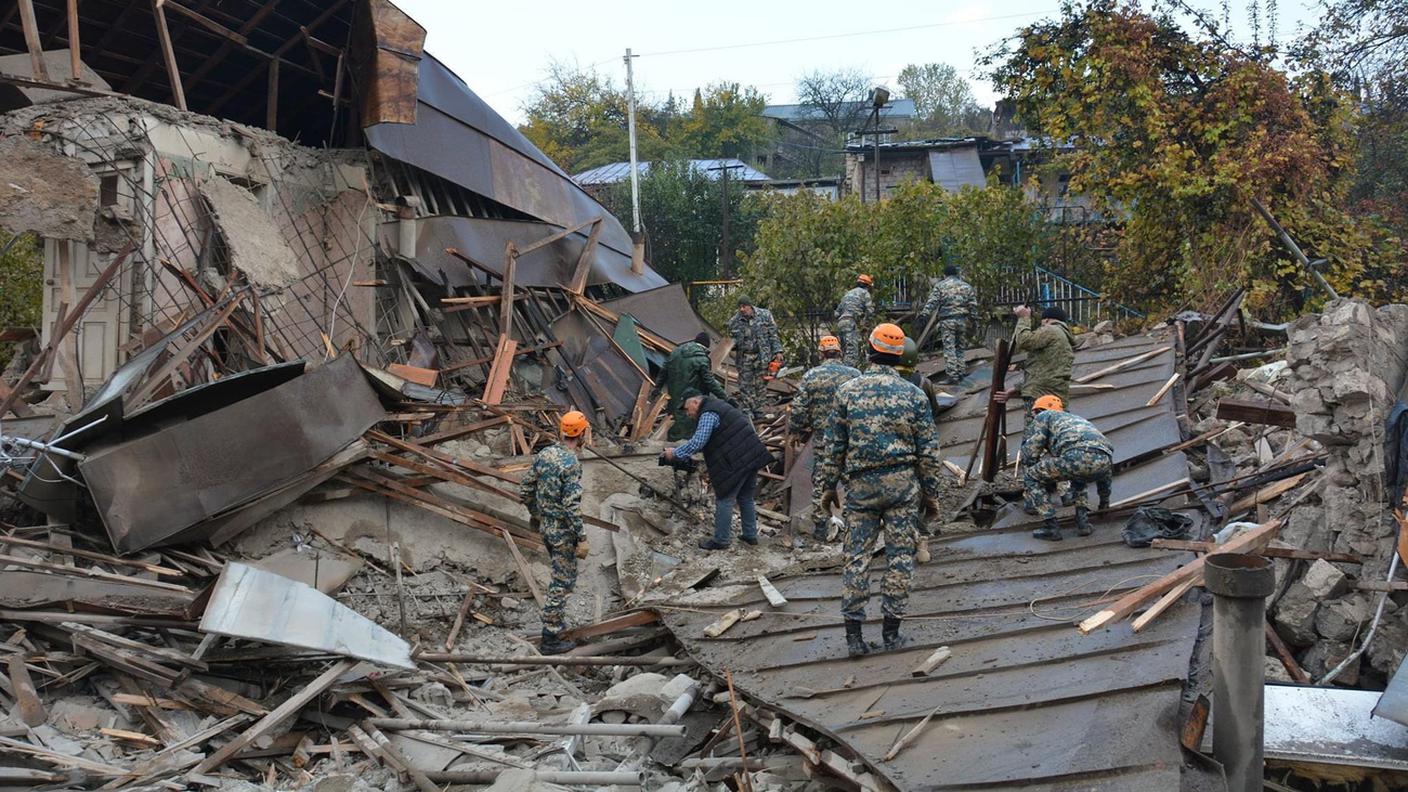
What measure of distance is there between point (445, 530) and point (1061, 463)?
202 inches

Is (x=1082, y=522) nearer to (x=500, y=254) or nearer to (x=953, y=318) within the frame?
(x=953, y=318)

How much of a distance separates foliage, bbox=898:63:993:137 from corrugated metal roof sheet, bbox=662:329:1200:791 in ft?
169

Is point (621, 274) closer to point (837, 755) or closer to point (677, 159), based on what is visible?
point (837, 755)

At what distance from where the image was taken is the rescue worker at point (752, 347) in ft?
46.4

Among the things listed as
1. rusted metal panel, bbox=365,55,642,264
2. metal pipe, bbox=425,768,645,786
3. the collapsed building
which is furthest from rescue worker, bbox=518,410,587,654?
rusted metal panel, bbox=365,55,642,264

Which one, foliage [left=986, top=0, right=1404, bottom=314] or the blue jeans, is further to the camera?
foliage [left=986, top=0, right=1404, bottom=314]

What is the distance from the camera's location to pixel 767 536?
10.4 meters

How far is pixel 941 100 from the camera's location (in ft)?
211

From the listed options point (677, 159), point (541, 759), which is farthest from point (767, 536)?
point (677, 159)

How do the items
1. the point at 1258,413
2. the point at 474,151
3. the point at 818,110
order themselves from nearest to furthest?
the point at 1258,413 < the point at 474,151 < the point at 818,110

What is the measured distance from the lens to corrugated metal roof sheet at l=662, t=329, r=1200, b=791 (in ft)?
16.0

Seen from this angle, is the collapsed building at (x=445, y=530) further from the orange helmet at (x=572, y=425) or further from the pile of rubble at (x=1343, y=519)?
the orange helmet at (x=572, y=425)

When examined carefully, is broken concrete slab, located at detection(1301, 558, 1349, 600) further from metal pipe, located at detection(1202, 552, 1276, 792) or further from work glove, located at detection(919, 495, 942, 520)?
metal pipe, located at detection(1202, 552, 1276, 792)

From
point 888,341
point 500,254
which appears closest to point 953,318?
point 500,254
